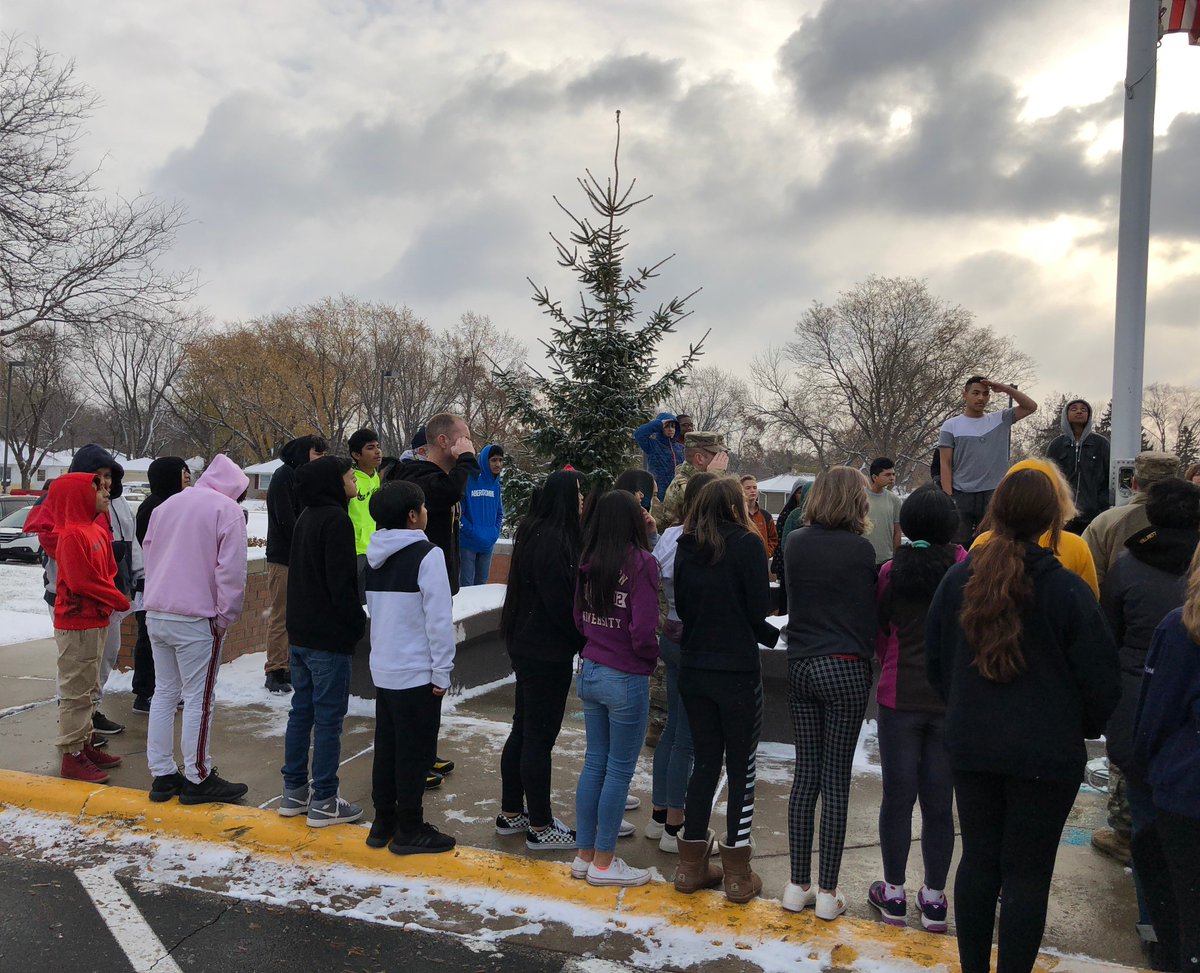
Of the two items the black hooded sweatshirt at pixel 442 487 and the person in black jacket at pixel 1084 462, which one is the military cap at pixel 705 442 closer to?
the black hooded sweatshirt at pixel 442 487

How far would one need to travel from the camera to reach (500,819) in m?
4.61

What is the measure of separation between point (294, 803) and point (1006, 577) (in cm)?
367

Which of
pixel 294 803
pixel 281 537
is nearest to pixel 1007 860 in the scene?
pixel 294 803

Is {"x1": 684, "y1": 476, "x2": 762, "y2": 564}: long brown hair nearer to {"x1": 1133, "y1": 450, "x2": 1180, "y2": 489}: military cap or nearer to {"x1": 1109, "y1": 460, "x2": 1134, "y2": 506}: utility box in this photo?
{"x1": 1133, "y1": 450, "x2": 1180, "y2": 489}: military cap

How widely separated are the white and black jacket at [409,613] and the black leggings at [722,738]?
1157 mm

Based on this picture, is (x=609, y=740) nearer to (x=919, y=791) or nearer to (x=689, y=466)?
(x=919, y=791)

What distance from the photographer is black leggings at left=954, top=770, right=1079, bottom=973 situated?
9.47ft

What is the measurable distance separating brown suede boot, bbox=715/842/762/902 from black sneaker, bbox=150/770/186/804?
9.96 feet

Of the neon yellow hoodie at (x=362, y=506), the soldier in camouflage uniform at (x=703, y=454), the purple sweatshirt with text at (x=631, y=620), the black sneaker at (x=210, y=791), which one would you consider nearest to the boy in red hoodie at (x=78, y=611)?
the black sneaker at (x=210, y=791)

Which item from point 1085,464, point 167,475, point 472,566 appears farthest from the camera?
point 472,566

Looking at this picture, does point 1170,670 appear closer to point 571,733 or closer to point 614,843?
point 614,843

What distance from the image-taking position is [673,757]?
4.41 meters

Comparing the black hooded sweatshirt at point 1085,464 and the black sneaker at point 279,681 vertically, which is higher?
the black hooded sweatshirt at point 1085,464

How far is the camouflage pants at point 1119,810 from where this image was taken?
14.6ft
